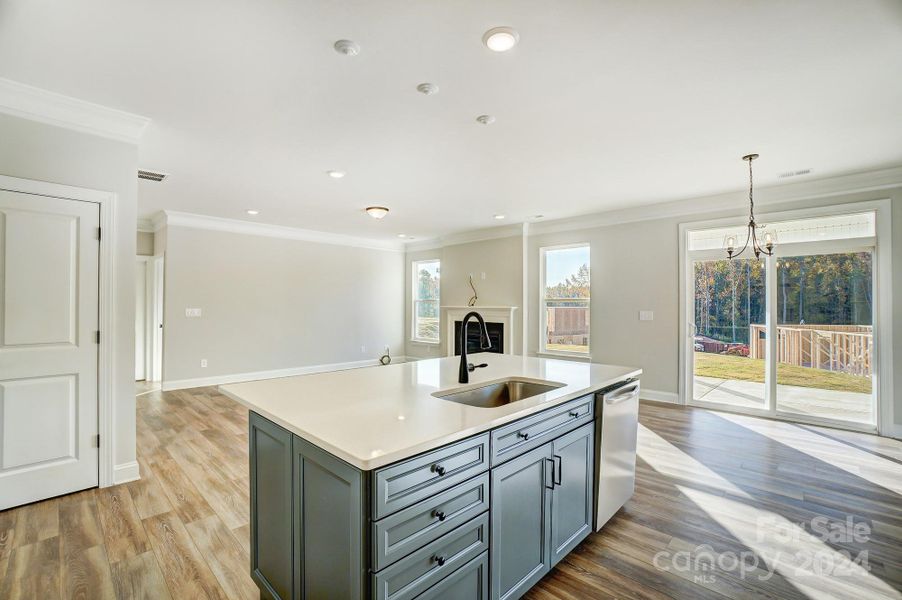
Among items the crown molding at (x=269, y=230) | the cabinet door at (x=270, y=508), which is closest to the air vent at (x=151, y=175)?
the crown molding at (x=269, y=230)

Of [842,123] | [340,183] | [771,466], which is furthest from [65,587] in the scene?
[842,123]

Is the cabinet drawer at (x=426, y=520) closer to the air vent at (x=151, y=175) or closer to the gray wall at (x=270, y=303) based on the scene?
the air vent at (x=151, y=175)

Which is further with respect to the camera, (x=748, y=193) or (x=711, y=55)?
(x=748, y=193)

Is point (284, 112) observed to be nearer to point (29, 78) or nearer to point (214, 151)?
point (214, 151)

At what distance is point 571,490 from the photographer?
6.57 feet

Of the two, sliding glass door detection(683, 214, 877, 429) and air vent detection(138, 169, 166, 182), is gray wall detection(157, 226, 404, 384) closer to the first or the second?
air vent detection(138, 169, 166, 182)

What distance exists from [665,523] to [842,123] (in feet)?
10.1

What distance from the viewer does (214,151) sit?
3492 mm

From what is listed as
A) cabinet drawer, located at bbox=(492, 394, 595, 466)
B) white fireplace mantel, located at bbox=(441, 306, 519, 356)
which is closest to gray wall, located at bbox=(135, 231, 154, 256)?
white fireplace mantel, located at bbox=(441, 306, 519, 356)

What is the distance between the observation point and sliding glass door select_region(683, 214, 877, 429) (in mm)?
4129

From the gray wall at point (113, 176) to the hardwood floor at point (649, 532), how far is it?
618 mm

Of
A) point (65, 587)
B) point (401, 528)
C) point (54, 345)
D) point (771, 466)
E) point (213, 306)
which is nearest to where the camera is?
point (401, 528)

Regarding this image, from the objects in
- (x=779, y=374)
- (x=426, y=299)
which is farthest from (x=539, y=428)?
(x=426, y=299)

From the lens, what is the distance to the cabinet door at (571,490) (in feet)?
6.18
